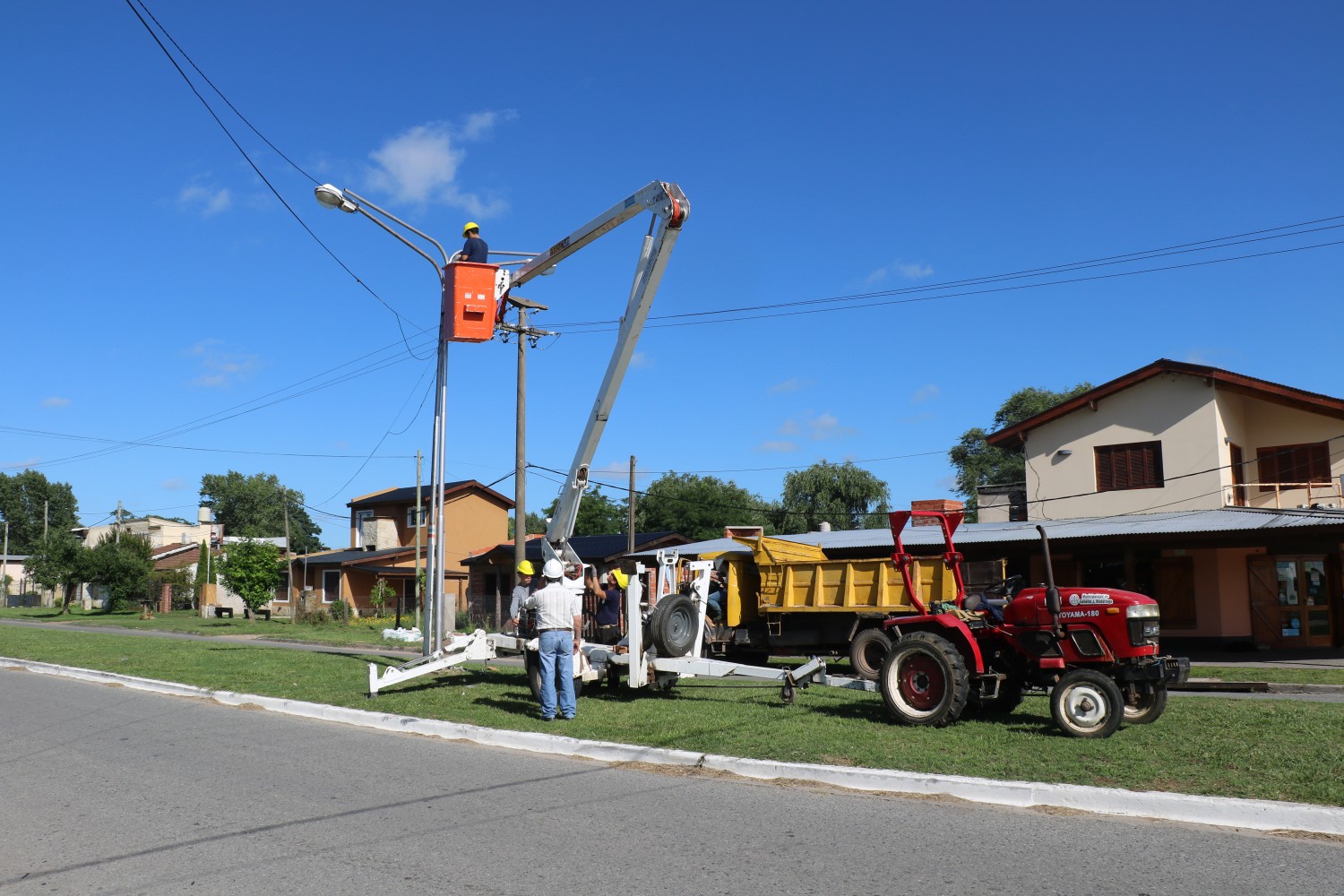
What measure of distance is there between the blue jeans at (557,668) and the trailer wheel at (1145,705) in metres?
5.69

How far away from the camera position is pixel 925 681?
1026 cm

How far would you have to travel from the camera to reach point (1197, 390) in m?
30.1

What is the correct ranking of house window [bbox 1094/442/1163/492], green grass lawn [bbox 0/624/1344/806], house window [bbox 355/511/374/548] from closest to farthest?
green grass lawn [bbox 0/624/1344/806] → house window [bbox 1094/442/1163/492] → house window [bbox 355/511/374/548]

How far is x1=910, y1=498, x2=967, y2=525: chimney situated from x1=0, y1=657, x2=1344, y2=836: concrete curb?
347 centimetres

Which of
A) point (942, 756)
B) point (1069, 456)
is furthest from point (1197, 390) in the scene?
point (942, 756)

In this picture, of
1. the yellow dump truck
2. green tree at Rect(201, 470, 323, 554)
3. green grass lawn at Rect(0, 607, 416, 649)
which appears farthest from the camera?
green tree at Rect(201, 470, 323, 554)

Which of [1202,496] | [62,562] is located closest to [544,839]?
[1202,496]

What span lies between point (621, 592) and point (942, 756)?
645cm

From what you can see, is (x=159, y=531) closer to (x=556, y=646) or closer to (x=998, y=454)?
(x=998, y=454)

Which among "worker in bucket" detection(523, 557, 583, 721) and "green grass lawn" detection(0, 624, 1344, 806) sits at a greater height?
"worker in bucket" detection(523, 557, 583, 721)

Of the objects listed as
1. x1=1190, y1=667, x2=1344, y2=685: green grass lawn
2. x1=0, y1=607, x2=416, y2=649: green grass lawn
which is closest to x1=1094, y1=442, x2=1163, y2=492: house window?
x1=1190, y1=667, x2=1344, y2=685: green grass lawn

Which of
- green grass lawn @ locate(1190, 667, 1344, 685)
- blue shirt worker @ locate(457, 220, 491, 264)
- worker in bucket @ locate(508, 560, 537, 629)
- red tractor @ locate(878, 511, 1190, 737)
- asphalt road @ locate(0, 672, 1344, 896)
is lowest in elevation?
green grass lawn @ locate(1190, 667, 1344, 685)

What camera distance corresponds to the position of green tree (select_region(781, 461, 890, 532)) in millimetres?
62594

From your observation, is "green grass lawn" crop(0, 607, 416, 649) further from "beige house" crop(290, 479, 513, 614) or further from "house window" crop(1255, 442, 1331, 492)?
"house window" crop(1255, 442, 1331, 492)
